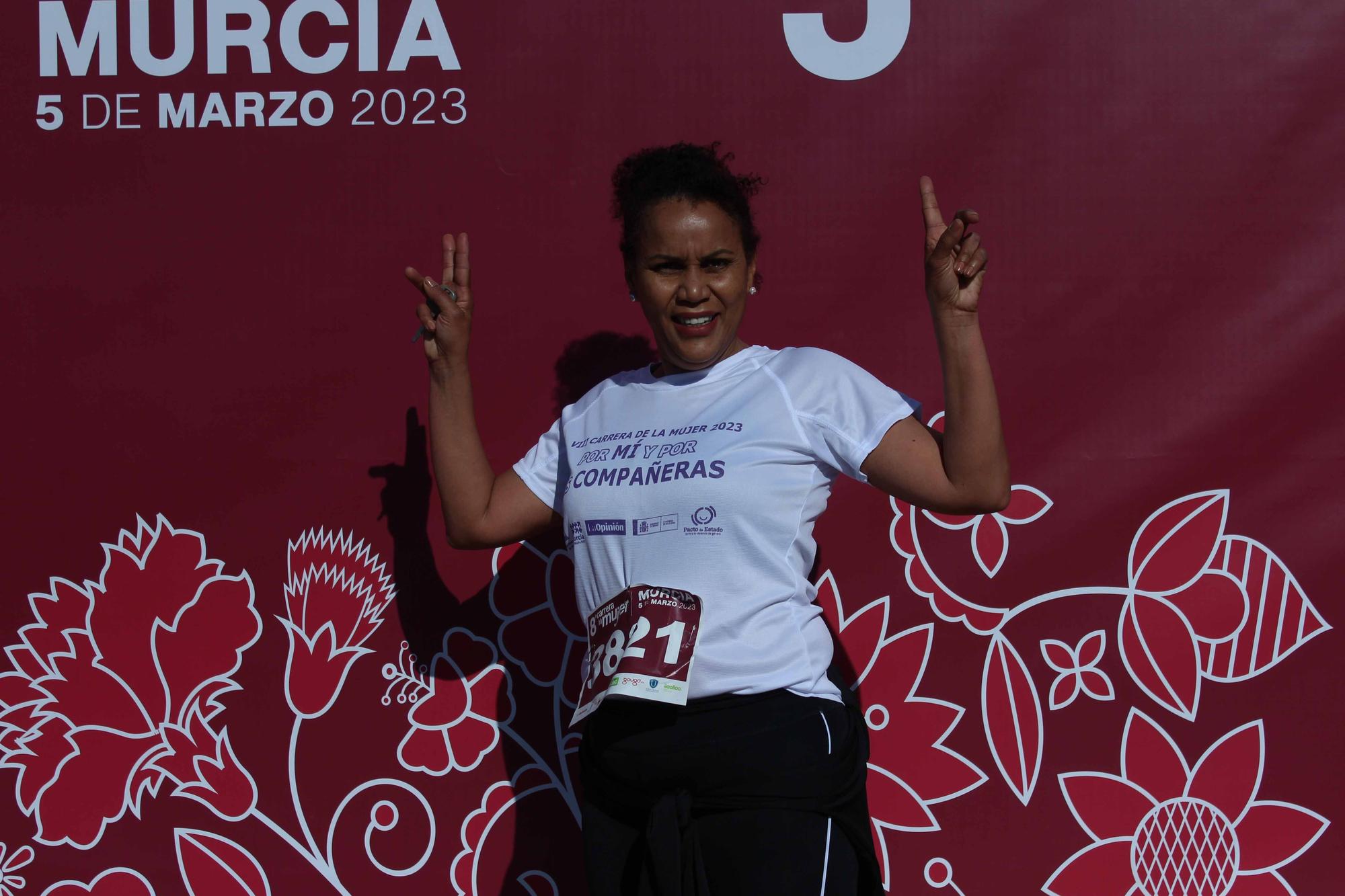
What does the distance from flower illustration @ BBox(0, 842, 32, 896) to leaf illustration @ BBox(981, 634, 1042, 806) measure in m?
1.89

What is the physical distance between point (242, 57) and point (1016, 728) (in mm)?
1969

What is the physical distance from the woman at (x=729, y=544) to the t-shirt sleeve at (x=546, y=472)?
145mm

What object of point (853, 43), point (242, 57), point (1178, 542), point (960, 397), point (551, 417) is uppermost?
point (242, 57)

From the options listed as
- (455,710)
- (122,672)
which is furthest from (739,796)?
(122,672)

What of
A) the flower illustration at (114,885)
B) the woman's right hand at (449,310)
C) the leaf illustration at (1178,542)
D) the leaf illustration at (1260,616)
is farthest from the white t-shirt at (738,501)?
the flower illustration at (114,885)

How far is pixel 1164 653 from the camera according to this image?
2041mm

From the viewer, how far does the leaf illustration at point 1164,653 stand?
204 centimetres

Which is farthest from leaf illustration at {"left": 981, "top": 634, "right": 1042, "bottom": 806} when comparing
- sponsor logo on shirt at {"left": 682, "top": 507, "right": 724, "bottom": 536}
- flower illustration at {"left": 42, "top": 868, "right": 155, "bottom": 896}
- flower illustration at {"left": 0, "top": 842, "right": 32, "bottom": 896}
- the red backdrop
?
flower illustration at {"left": 0, "top": 842, "right": 32, "bottom": 896}

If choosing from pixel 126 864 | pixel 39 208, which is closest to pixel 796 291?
pixel 39 208

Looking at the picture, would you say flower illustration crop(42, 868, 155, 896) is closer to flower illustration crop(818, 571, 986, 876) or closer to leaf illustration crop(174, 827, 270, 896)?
leaf illustration crop(174, 827, 270, 896)

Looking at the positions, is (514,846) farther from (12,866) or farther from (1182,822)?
(1182,822)

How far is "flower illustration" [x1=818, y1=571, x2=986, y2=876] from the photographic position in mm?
2080

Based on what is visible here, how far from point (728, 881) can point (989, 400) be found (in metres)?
0.69

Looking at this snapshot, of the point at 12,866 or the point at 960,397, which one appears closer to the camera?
the point at 960,397
